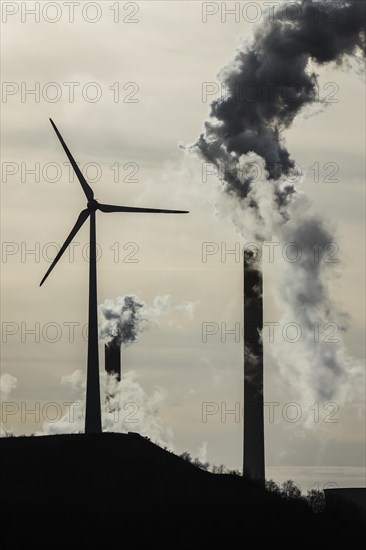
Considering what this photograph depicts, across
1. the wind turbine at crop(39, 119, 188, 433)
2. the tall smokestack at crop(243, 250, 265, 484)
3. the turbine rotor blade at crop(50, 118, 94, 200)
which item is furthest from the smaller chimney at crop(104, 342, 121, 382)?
the turbine rotor blade at crop(50, 118, 94, 200)

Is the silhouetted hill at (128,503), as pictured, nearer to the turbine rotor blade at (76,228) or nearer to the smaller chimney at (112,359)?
the turbine rotor blade at (76,228)

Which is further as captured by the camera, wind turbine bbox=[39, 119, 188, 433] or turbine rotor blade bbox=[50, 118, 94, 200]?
turbine rotor blade bbox=[50, 118, 94, 200]

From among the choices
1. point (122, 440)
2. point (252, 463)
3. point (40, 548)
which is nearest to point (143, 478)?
point (122, 440)

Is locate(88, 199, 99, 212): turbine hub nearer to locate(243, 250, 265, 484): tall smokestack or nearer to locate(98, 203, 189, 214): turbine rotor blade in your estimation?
locate(98, 203, 189, 214): turbine rotor blade

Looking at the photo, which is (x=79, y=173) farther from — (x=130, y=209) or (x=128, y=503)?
(x=128, y=503)

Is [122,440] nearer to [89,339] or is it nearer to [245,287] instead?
[89,339]

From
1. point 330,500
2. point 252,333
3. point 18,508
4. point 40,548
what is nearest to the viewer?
point 40,548
